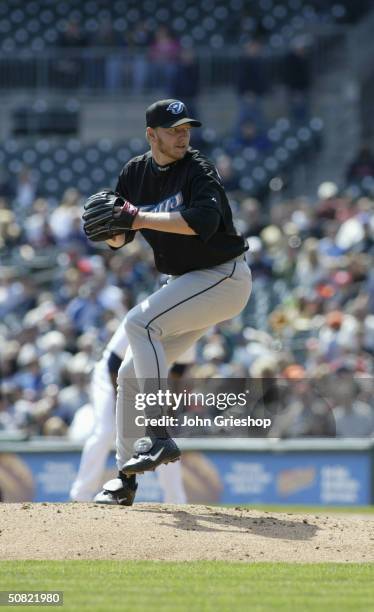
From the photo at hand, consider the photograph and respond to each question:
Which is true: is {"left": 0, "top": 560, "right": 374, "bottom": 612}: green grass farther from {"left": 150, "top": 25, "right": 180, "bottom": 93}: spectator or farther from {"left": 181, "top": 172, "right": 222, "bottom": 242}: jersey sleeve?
{"left": 150, "top": 25, "right": 180, "bottom": 93}: spectator

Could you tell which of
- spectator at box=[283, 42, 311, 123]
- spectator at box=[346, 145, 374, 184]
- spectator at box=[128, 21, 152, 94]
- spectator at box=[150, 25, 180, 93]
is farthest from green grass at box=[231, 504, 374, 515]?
spectator at box=[128, 21, 152, 94]

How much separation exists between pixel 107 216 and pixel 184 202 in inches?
17.1

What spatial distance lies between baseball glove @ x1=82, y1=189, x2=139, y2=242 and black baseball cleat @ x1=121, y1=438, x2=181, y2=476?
1119mm

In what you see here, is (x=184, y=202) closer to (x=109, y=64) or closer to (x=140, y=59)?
(x=140, y=59)

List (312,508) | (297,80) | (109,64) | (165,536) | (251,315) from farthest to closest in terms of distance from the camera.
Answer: (109,64) < (297,80) < (251,315) < (312,508) < (165,536)

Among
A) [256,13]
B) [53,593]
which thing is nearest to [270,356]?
[53,593]

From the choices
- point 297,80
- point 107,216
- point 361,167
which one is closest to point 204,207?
point 107,216

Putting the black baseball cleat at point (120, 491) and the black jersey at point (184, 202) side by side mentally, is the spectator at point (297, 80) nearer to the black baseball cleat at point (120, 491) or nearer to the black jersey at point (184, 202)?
the black jersey at point (184, 202)

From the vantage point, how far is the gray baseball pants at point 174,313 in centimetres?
702

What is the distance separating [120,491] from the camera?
24.4 feet

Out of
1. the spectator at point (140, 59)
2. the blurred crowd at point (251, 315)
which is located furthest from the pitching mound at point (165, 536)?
the spectator at point (140, 59)

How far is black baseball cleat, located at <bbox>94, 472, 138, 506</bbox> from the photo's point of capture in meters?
7.43

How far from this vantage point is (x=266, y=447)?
41.7 feet

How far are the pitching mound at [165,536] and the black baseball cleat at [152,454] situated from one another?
10.8 inches
